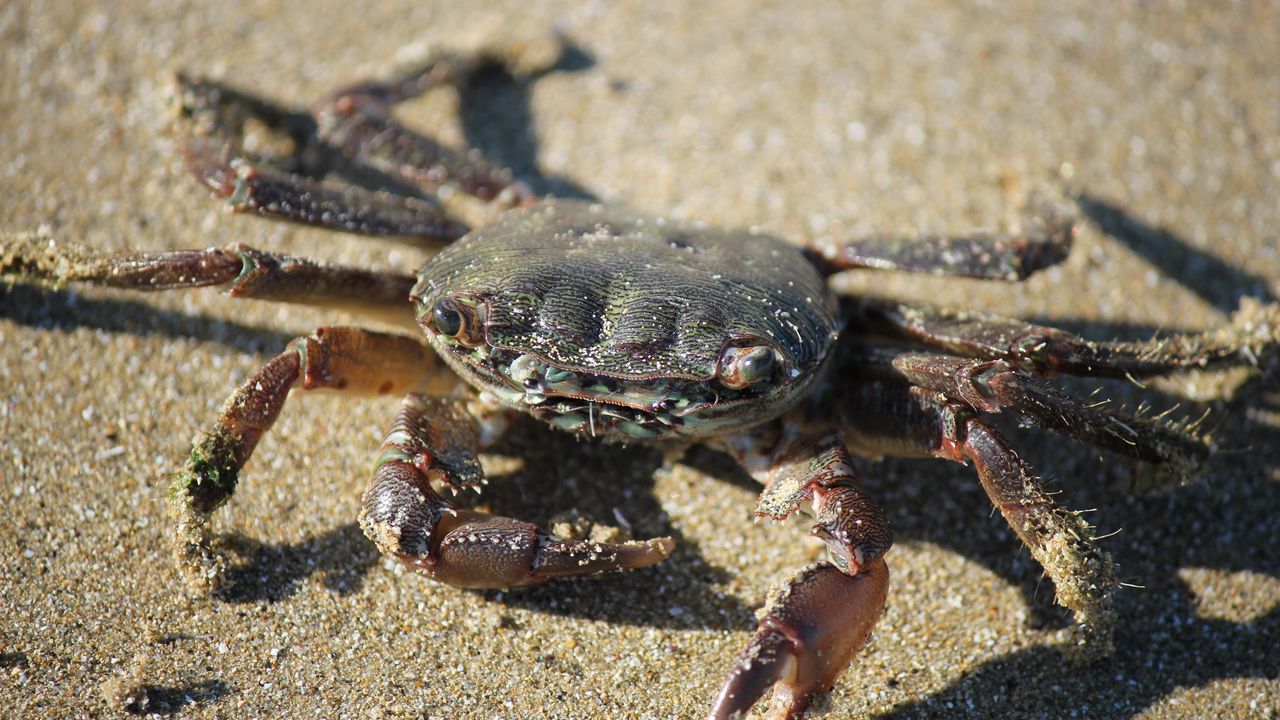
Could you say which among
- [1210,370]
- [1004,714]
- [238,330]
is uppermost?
[1210,370]

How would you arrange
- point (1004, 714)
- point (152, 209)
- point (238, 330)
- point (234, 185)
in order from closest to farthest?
point (1004, 714) < point (234, 185) < point (238, 330) < point (152, 209)

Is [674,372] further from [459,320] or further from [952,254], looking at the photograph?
[952,254]

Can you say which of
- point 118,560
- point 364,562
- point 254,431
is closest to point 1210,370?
point 364,562

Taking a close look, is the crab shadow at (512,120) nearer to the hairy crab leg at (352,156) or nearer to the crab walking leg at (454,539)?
the hairy crab leg at (352,156)

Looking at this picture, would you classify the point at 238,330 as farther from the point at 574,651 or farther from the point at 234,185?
the point at 574,651

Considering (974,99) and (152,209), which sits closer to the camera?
(152,209)

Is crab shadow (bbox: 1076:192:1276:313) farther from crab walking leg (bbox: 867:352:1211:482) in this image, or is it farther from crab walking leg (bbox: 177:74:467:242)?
crab walking leg (bbox: 177:74:467:242)

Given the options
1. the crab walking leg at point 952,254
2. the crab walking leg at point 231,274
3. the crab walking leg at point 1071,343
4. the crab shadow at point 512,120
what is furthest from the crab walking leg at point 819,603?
the crab shadow at point 512,120
